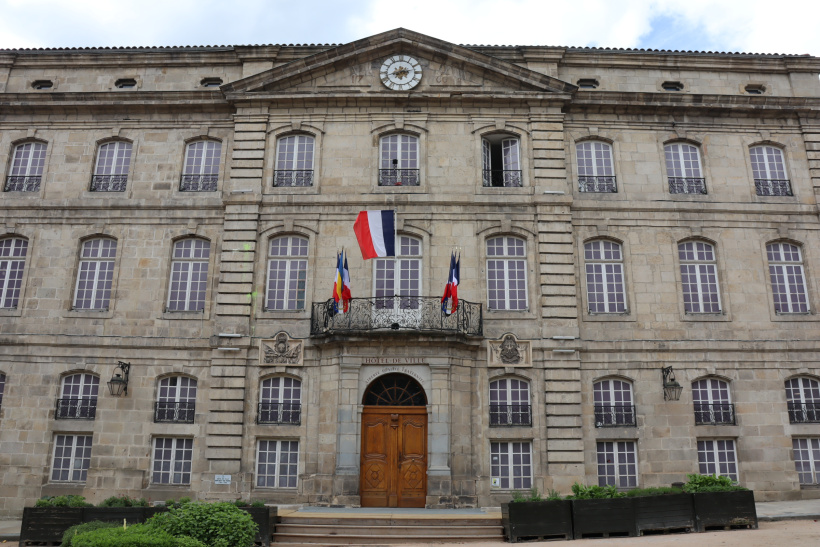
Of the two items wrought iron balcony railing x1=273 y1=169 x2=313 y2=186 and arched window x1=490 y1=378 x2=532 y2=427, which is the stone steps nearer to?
arched window x1=490 y1=378 x2=532 y2=427

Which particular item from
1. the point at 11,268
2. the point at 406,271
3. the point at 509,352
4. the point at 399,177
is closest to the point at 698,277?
the point at 509,352

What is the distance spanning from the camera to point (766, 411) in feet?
59.0

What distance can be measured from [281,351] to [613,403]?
8890mm

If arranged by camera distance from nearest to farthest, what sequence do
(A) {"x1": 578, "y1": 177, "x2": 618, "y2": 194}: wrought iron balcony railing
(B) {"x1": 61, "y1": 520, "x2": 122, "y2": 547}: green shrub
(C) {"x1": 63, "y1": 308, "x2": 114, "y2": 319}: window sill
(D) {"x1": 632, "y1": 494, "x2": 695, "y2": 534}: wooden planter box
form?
(B) {"x1": 61, "y1": 520, "x2": 122, "y2": 547}: green shrub → (D) {"x1": 632, "y1": 494, "x2": 695, "y2": 534}: wooden planter box → (C) {"x1": 63, "y1": 308, "x2": 114, "y2": 319}: window sill → (A) {"x1": 578, "y1": 177, "x2": 618, "y2": 194}: wrought iron balcony railing

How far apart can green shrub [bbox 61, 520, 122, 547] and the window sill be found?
7168mm

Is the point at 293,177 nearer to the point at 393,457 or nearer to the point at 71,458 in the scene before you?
the point at 393,457

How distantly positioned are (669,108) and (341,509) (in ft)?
47.6

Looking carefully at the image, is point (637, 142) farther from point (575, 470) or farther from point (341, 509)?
point (341, 509)

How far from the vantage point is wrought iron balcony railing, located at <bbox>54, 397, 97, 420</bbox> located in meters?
18.0

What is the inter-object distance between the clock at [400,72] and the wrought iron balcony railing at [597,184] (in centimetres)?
563

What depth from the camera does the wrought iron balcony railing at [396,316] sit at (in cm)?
1748

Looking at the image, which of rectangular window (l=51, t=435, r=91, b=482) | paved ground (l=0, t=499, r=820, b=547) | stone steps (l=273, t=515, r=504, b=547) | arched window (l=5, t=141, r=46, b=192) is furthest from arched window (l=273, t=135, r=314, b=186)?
stone steps (l=273, t=515, r=504, b=547)

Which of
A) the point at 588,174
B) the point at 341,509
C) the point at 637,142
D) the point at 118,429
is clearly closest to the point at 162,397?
the point at 118,429

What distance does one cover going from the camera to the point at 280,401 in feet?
58.4
